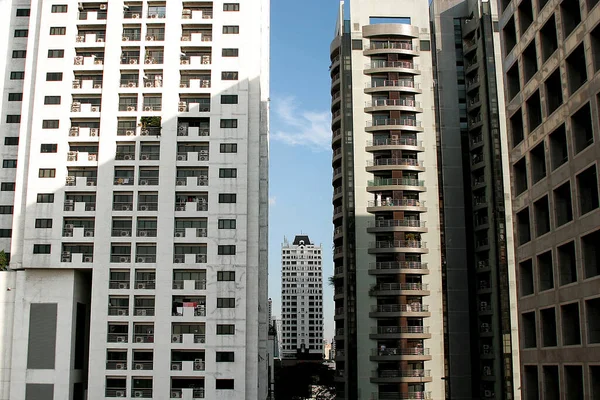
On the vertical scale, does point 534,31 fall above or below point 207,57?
below

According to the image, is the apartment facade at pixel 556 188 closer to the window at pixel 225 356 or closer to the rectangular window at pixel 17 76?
the window at pixel 225 356

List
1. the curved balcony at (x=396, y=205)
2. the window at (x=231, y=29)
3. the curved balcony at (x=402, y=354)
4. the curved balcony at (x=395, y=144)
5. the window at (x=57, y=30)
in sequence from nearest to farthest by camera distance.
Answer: the window at (x=231, y=29) < the window at (x=57, y=30) < the curved balcony at (x=402, y=354) < the curved balcony at (x=396, y=205) < the curved balcony at (x=395, y=144)

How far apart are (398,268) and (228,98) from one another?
27194 mm

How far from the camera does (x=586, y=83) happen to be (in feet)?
115

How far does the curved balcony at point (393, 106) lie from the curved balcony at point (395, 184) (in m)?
8.53

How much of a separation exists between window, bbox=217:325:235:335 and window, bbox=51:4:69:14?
36915mm

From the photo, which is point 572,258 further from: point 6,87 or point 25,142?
point 6,87

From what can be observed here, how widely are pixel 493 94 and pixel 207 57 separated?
33.8m

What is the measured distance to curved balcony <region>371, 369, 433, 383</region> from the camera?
8025cm

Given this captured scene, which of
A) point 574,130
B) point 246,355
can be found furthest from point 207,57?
point 574,130

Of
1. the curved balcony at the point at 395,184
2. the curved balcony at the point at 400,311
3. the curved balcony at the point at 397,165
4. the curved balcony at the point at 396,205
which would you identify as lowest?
the curved balcony at the point at 400,311

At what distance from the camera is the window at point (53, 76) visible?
75.5 m

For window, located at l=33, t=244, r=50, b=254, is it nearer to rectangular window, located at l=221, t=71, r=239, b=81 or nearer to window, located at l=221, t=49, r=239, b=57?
rectangular window, located at l=221, t=71, r=239, b=81

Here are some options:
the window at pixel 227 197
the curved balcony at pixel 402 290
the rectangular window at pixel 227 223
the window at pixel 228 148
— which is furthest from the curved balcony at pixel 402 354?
the window at pixel 228 148
